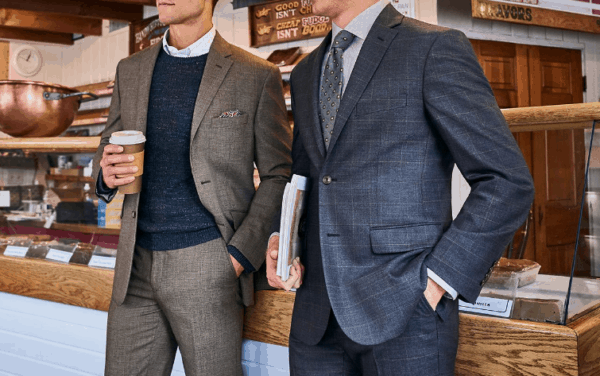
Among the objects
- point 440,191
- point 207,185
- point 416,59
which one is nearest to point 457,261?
point 440,191

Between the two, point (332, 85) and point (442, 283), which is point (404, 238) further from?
point (332, 85)

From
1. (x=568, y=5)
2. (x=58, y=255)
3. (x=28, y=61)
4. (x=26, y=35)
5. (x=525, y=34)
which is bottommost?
(x=58, y=255)

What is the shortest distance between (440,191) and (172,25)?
98 centimetres

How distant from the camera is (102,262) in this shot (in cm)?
216

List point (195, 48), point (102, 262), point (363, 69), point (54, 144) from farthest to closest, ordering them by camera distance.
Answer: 1. point (54, 144)
2. point (102, 262)
3. point (195, 48)
4. point (363, 69)

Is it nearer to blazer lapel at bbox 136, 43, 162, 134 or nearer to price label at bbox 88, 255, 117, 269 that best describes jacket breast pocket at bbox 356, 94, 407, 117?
blazer lapel at bbox 136, 43, 162, 134

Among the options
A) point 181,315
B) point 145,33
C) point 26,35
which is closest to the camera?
point 181,315

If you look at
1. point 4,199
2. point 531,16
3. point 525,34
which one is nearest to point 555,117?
point 4,199

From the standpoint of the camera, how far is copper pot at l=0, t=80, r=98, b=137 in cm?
235

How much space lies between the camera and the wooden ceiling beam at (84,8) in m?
4.57

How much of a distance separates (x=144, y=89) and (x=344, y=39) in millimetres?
677

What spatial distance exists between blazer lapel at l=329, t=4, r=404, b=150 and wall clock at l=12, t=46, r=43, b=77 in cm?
721

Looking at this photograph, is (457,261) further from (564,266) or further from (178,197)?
(178,197)

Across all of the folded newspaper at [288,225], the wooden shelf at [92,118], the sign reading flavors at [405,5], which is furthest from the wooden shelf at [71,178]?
the wooden shelf at [92,118]
